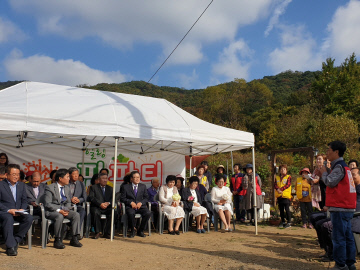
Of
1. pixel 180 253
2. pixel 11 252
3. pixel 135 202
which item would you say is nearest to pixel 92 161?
pixel 135 202

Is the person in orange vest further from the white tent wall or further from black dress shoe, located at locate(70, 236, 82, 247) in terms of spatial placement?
black dress shoe, located at locate(70, 236, 82, 247)

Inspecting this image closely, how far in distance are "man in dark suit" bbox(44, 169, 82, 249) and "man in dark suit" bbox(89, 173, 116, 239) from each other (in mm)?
625

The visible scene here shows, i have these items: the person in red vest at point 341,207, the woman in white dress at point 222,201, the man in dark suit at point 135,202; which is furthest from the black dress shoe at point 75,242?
the person in red vest at point 341,207

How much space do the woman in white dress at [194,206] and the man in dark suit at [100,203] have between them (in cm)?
170

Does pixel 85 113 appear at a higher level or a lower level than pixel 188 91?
lower

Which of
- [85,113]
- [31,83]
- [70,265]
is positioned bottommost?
[70,265]

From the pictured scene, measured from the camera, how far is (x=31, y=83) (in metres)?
7.52

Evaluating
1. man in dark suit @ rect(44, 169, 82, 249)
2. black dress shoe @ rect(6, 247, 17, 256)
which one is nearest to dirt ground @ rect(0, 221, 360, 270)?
black dress shoe @ rect(6, 247, 17, 256)

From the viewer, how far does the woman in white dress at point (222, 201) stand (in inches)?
305

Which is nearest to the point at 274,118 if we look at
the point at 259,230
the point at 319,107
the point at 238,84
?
the point at 319,107

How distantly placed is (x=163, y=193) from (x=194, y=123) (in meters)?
1.65

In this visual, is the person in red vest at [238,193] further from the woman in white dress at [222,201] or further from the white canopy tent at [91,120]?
the woman in white dress at [222,201]

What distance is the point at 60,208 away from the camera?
19.2 ft

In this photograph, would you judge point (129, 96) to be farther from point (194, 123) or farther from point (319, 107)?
point (319, 107)
